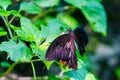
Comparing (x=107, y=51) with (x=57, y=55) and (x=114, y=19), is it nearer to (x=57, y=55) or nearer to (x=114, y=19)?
(x=114, y=19)

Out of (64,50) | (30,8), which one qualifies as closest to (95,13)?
(30,8)

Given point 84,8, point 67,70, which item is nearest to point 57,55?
point 67,70

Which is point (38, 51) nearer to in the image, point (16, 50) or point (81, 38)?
point (16, 50)

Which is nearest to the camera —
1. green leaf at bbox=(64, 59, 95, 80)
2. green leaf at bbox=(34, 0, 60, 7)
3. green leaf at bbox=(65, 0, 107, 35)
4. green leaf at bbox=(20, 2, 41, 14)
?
green leaf at bbox=(64, 59, 95, 80)

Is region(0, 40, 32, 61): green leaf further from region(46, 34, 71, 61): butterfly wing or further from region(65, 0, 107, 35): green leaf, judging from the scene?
region(65, 0, 107, 35): green leaf

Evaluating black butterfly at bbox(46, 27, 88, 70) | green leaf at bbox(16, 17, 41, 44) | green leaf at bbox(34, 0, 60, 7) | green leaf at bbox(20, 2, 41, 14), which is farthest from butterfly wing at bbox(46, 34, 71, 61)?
green leaf at bbox(34, 0, 60, 7)
